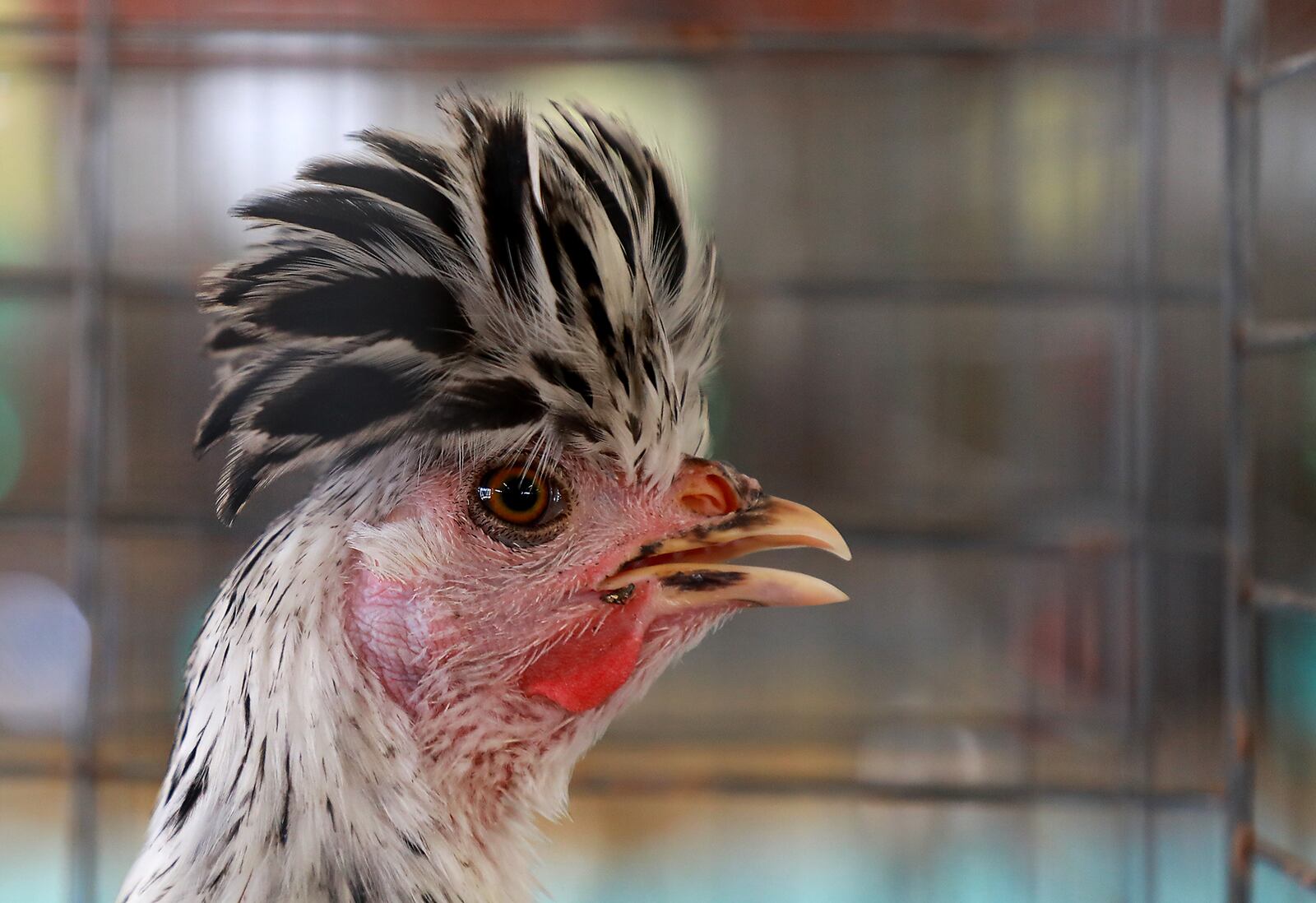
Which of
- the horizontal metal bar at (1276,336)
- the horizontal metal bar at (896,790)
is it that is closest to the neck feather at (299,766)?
the horizontal metal bar at (896,790)

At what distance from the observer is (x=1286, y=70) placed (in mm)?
932

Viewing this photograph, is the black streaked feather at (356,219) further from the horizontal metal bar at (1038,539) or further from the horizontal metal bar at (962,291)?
the horizontal metal bar at (1038,539)

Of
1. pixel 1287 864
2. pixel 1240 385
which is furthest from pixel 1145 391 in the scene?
pixel 1287 864

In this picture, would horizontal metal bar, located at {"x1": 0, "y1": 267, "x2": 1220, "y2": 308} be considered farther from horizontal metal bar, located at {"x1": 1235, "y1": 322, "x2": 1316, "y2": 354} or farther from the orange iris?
the orange iris

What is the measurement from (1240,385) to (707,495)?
75 centimetres

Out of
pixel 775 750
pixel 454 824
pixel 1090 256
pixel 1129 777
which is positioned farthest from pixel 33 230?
pixel 1129 777

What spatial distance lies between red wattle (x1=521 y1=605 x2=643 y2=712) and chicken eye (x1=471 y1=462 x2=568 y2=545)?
6cm

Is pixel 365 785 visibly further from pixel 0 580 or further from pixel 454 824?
pixel 0 580

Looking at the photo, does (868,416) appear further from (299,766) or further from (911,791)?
(299,766)

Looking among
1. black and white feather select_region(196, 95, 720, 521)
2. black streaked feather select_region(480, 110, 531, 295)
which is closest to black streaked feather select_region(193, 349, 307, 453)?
black and white feather select_region(196, 95, 720, 521)

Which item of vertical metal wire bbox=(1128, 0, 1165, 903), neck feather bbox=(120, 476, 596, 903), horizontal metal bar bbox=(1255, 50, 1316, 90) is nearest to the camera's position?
neck feather bbox=(120, 476, 596, 903)

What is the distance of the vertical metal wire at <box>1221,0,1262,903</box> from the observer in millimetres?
1003

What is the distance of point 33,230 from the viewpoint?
111cm

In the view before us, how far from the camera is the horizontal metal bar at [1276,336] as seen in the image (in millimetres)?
917
